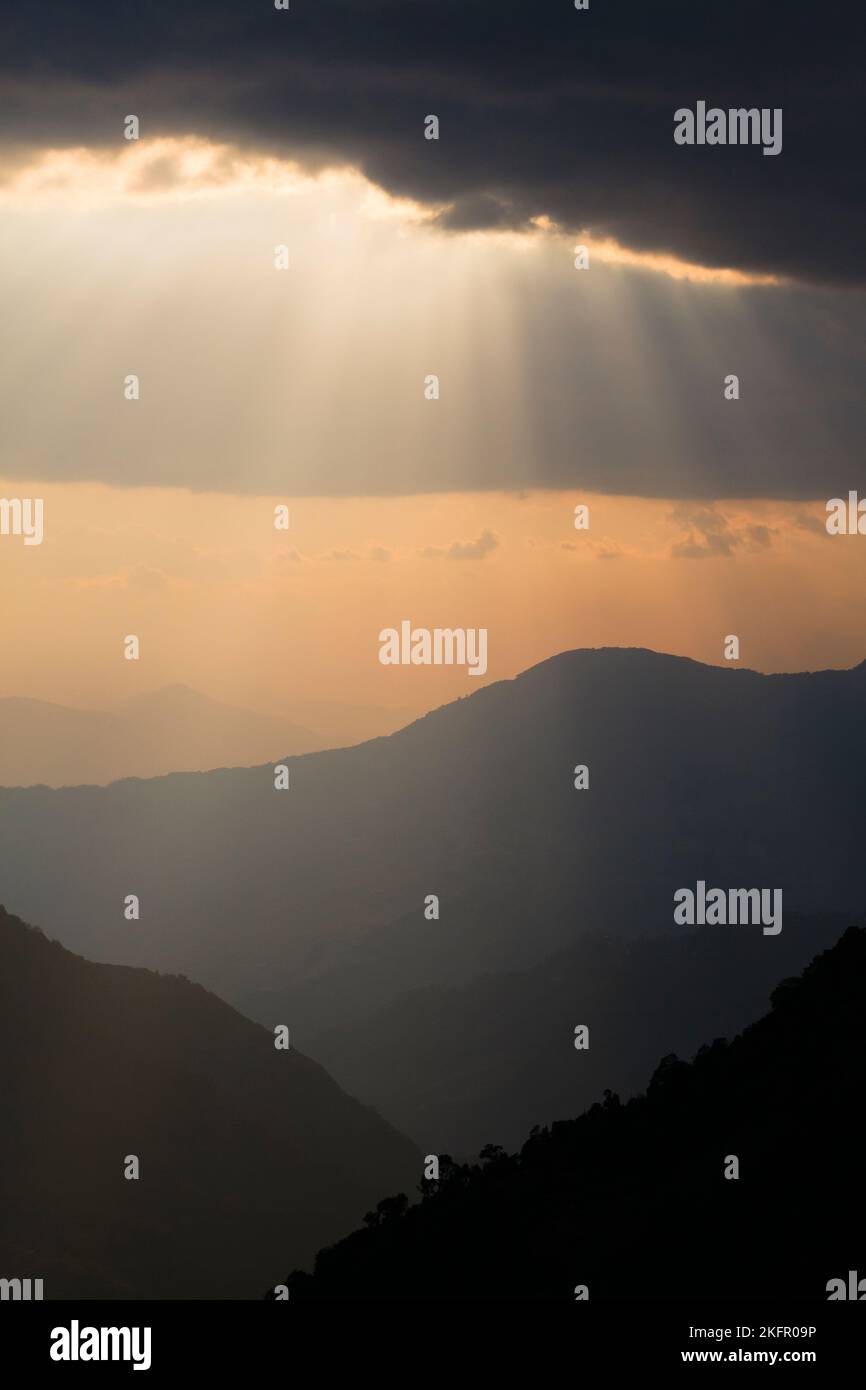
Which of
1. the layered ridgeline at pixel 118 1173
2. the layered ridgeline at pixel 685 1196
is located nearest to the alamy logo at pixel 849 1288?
the layered ridgeline at pixel 685 1196

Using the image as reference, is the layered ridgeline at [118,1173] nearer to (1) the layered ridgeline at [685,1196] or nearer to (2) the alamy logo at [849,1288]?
(1) the layered ridgeline at [685,1196]

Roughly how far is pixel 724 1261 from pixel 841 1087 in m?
11.6

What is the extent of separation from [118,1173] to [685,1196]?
424 feet

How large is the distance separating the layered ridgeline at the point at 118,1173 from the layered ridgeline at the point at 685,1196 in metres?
77.6

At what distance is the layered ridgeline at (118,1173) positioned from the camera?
6017 inches

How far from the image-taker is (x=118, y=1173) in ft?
563

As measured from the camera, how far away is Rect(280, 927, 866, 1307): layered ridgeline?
4991cm
